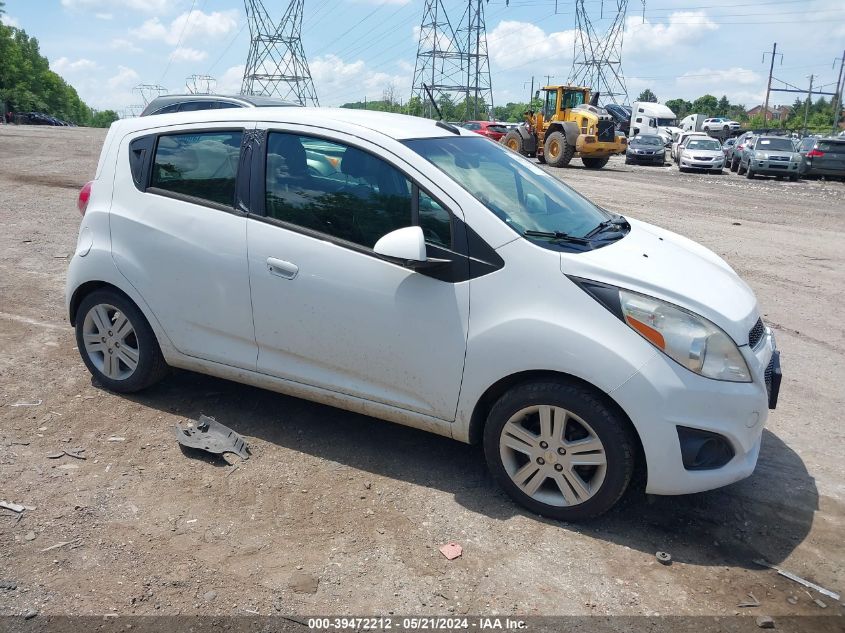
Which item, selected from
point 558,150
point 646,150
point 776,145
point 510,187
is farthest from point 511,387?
point 646,150

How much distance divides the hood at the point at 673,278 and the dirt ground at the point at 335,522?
102 centimetres

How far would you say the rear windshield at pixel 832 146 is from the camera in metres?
26.7

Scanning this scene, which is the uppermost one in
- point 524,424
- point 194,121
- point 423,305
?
point 194,121

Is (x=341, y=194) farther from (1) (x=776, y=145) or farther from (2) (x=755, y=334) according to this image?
(1) (x=776, y=145)

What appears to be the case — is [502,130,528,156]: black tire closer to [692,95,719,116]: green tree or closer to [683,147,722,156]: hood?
[683,147,722,156]: hood

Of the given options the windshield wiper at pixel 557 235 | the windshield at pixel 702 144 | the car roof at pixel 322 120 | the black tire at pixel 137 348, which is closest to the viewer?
the windshield wiper at pixel 557 235

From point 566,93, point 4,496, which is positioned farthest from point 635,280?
point 566,93

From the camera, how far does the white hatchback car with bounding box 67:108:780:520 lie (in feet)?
10.6

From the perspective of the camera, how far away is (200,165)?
4.27 metres

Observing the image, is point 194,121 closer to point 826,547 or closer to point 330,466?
point 330,466

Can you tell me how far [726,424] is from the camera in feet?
10.5

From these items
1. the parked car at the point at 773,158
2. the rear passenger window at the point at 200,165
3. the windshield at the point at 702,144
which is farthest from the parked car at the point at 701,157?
the rear passenger window at the point at 200,165

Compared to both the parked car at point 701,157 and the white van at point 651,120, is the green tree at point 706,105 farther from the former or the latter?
the parked car at point 701,157

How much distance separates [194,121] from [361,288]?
1653 millimetres
